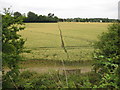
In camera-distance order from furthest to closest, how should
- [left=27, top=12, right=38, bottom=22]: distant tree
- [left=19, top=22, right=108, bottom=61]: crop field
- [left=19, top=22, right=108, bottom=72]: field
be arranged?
[left=27, top=12, right=38, bottom=22]: distant tree → [left=19, top=22, right=108, bottom=61]: crop field → [left=19, top=22, right=108, bottom=72]: field

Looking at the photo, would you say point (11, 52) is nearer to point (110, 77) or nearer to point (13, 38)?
point (13, 38)

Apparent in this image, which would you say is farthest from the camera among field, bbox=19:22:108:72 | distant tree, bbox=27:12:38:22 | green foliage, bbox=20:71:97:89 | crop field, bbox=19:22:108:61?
distant tree, bbox=27:12:38:22

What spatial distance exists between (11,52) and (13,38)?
610 mm

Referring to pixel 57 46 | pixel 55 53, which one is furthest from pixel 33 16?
pixel 55 53

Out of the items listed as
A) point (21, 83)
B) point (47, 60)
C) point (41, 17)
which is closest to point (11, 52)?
point (21, 83)

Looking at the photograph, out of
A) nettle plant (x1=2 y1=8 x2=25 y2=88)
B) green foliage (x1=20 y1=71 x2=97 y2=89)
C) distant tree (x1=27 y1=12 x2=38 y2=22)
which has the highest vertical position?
distant tree (x1=27 y1=12 x2=38 y2=22)

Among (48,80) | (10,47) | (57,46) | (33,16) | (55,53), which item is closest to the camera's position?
(10,47)

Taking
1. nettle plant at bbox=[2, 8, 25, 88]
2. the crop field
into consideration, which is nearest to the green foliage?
nettle plant at bbox=[2, 8, 25, 88]

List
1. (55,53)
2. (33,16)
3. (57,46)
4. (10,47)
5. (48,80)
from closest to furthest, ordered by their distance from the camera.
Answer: (10,47) < (48,80) < (55,53) < (57,46) < (33,16)

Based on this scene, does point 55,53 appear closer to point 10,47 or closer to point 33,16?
point 10,47

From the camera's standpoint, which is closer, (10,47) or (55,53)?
(10,47)

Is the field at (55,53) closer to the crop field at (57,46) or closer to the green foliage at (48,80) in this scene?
the crop field at (57,46)

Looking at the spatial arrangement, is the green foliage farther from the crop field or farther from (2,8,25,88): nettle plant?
the crop field

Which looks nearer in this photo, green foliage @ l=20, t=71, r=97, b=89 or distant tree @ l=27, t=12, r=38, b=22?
green foliage @ l=20, t=71, r=97, b=89
